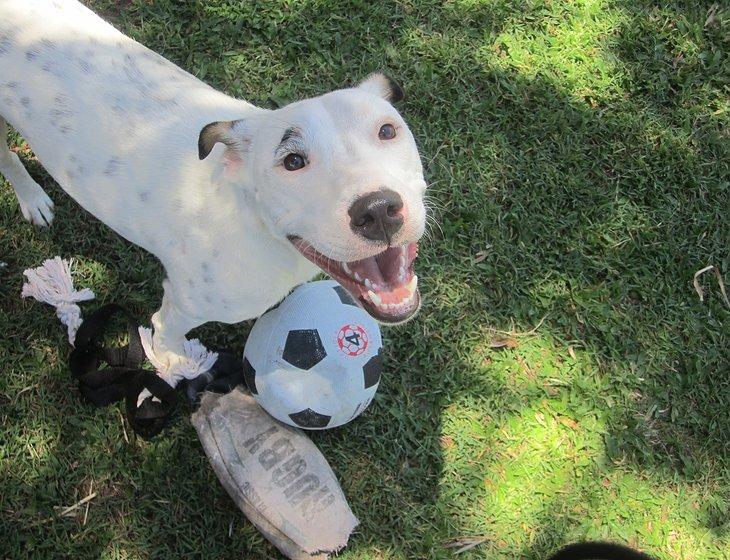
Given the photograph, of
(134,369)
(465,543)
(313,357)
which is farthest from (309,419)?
(465,543)

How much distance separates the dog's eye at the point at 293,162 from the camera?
2627 millimetres

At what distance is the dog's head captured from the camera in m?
2.50

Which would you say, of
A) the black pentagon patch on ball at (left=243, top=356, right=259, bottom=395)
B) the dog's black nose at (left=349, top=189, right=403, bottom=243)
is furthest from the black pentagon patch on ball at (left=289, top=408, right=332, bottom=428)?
the dog's black nose at (left=349, top=189, right=403, bottom=243)

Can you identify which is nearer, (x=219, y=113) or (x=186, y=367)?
(x=219, y=113)

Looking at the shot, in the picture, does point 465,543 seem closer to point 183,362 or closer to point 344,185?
point 183,362

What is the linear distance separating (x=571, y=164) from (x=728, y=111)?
152 centimetres

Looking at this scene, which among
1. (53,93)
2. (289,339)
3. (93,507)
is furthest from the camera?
(93,507)

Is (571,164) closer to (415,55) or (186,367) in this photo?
(415,55)

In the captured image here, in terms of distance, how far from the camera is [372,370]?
3746 mm

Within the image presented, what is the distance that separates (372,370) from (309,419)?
1.49 ft

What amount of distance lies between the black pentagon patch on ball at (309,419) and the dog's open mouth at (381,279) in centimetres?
116

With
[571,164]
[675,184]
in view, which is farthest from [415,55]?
[675,184]

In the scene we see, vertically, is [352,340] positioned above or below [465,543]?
above

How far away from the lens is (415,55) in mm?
5223
